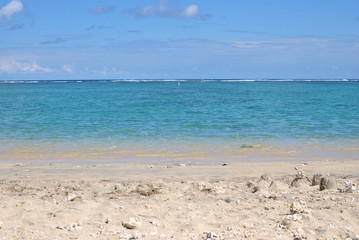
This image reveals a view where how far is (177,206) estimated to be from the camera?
6367 mm

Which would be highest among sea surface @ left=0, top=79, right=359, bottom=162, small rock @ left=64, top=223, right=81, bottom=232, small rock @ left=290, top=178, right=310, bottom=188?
small rock @ left=64, top=223, right=81, bottom=232

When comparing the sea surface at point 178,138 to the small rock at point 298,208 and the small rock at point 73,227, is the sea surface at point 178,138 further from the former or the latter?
the small rock at point 73,227

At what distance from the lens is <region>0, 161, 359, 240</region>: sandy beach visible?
17.3ft

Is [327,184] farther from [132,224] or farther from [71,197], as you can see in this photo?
[71,197]

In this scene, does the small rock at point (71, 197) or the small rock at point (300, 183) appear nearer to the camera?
the small rock at point (71, 197)

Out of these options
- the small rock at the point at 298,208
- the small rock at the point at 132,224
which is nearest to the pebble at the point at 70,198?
the small rock at the point at 132,224

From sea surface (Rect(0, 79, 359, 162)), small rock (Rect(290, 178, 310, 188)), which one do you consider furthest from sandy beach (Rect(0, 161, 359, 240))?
sea surface (Rect(0, 79, 359, 162))

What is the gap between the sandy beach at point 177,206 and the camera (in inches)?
207

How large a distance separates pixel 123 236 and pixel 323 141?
11.7m

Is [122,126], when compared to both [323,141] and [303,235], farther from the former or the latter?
[303,235]

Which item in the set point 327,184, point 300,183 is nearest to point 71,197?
point 300,183

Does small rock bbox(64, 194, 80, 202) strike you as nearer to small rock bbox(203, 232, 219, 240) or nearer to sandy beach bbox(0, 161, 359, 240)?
sandy beach bbox(0, 161, 359, 240)

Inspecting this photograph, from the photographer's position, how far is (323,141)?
15.3m

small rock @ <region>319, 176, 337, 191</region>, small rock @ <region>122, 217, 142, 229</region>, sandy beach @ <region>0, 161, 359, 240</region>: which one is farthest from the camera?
small rock @ <region>319, 176, 337, 191</region>
